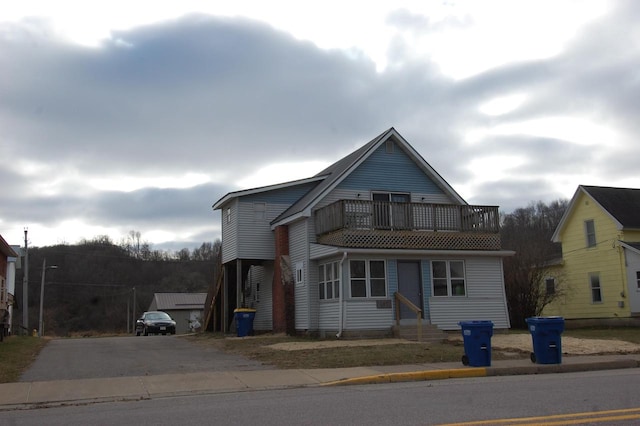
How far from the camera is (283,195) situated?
2694 cm

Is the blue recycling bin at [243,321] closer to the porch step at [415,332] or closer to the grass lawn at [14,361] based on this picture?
the porch step at [415,332]

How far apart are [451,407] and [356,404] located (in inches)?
55.4

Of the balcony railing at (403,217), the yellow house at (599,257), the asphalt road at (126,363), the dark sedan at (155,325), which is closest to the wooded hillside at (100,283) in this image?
the dark sedan at (155,325)

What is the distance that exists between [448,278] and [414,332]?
2804mm

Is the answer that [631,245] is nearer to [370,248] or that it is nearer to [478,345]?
[370,248]

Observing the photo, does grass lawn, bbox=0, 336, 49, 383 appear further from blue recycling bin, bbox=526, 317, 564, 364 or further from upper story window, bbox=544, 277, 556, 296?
upper story window, bbox=544, 277, 556, 296

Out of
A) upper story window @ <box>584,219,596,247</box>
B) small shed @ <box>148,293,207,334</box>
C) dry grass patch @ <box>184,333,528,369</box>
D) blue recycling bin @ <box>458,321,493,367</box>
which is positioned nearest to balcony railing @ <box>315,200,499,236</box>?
dry grass patch @ <box>184,333,528,369</box>

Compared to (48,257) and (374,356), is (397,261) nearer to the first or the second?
(374,356)

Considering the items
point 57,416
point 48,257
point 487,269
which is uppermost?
point 48,257

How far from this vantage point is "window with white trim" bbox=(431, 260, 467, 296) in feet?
75.2

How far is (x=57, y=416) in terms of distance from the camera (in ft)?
28.6

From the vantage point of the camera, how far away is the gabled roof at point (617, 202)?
2903 centimetres

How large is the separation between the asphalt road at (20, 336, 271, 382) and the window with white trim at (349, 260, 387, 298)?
553cm

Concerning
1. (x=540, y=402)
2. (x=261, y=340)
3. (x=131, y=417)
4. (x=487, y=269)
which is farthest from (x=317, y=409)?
(x=487, y=269)
